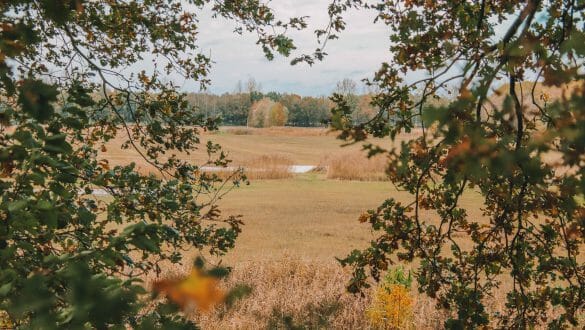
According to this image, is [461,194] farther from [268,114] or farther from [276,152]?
[268,114]

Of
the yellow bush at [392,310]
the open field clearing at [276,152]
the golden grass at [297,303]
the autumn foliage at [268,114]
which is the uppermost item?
the autumn foliage at [268,114]

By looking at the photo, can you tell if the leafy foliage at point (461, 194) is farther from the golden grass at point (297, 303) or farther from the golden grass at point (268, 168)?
the golden grass at point (268, 168)

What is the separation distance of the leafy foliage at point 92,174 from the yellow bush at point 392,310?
7.02 ft

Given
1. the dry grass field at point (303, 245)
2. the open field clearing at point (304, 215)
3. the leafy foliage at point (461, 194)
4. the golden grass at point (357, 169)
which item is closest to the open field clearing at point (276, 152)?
the golden grass at point (357, 169)

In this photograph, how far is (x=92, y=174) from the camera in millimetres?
2971

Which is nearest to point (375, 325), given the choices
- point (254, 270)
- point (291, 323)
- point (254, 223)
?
point (291, 323)

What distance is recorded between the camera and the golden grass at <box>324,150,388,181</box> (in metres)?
20.2

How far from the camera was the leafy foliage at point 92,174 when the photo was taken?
0.93 meters

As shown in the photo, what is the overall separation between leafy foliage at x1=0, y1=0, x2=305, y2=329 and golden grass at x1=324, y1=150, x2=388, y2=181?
16203 mm

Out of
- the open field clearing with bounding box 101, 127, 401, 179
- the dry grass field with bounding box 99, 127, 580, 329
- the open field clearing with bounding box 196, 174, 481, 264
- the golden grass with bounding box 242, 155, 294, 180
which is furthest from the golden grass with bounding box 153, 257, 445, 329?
the golden grass with bounding box 242, 155, 294, 180

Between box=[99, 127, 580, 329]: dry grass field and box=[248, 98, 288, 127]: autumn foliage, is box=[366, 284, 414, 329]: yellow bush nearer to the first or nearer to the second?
box=[99, 127, 580, 329]: dry grass field

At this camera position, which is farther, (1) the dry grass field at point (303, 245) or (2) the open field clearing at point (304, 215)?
(2) the open field clearing at point (304, 215)

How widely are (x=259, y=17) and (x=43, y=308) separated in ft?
12.2

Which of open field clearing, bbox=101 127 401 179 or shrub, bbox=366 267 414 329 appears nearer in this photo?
shrub, bbox=366 267 414 329
